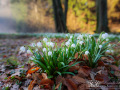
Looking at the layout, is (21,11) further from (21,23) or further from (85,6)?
(85,6)

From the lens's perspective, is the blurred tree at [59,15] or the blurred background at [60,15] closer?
the blurred background at [60,15]

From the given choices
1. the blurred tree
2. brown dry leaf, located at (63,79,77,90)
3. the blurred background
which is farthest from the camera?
the blurred tree

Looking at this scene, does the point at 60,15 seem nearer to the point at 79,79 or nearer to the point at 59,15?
the point at 59,15

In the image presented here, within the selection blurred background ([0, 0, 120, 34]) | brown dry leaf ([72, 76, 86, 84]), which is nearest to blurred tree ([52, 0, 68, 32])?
blurred background ([0, 0, 120, 34])

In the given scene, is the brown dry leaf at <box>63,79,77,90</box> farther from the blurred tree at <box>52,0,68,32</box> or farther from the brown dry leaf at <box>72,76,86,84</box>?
the blurred tree at <box>52,0,68,32</box>

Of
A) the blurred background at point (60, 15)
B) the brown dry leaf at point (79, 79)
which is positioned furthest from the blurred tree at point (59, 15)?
the brown dry leaf at point (79, 79)

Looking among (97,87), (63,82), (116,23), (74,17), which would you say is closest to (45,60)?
(63,82)

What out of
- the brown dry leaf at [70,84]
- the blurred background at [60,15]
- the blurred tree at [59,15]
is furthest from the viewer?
the blurred tree at [59,15]

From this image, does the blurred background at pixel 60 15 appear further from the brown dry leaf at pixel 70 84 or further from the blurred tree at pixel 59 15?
the brown dry leaf at pixel 70 84
